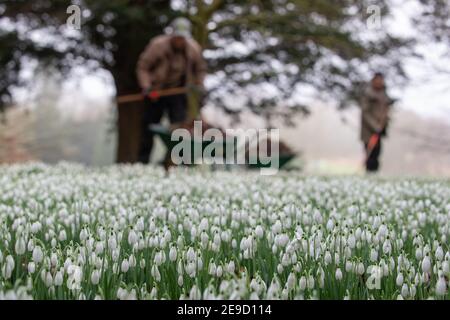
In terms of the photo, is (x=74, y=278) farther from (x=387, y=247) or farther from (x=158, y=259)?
(x=387, y=247)

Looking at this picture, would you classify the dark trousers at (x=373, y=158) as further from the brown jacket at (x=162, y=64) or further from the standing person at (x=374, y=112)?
the brown jacket at (x=162, y=64)

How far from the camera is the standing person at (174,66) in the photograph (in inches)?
458

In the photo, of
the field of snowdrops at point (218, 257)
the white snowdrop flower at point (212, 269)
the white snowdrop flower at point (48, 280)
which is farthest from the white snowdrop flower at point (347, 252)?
the white snowdrop flower at point (48, 280)

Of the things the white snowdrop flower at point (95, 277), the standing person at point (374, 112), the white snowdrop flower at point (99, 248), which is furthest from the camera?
the standing person at point (374, 112)

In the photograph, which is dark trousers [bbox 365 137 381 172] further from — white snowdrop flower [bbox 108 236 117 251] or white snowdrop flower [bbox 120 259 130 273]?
white snowdrop flower [bbox 120 259 130 273]

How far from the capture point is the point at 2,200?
575 cm

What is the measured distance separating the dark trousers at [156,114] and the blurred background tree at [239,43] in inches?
58.4

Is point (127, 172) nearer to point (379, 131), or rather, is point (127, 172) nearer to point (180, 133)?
point (180, 133)

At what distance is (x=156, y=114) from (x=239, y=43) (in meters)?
4.48

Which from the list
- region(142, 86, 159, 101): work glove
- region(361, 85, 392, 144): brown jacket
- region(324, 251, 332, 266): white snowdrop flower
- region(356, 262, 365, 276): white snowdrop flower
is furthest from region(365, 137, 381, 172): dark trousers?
region(356, 262, 365, 276): white snowdrop flower

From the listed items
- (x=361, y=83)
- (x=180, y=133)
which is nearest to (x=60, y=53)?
(x=180, y=133)

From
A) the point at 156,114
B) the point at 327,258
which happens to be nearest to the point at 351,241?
the point at 327,258

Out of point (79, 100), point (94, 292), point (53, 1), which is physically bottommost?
point (94, 292)
